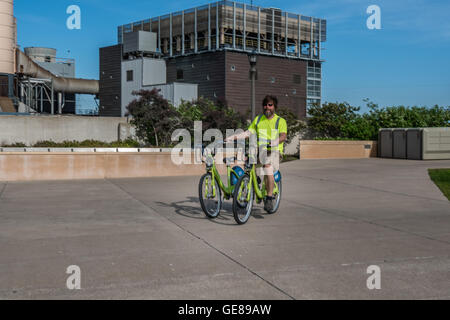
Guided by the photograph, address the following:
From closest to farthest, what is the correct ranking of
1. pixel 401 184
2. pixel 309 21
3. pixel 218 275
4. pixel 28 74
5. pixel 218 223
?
pixel 218 275 → pixel 218 223 → pixel 401 184 → pixel 28 74 → pixel 309 21

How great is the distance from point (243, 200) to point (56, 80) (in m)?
61.6

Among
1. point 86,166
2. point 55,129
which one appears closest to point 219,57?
point 55,129

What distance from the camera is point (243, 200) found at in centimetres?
834

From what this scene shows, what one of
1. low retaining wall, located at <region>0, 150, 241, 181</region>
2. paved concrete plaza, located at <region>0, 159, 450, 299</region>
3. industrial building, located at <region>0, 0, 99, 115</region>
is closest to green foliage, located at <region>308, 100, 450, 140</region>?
low retaining wall, located at <region>0, 150, 241, 181</region>

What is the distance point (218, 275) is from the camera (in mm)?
5258

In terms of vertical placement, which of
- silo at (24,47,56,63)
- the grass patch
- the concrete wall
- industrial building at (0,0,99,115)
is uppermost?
silo at (24,47,56,63)

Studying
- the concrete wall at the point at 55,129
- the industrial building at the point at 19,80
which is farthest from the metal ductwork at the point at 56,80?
the concrete wall at the point at 55,129

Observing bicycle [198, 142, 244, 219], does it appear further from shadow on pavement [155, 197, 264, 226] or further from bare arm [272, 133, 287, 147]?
bare arm [272, 133, 287, 147]

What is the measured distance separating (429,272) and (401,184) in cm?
992

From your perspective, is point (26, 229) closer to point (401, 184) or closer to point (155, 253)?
point (155, 253)

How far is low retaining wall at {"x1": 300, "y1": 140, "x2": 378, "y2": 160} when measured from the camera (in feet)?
93.9

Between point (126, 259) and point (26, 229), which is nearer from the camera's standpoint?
point (126, 259)

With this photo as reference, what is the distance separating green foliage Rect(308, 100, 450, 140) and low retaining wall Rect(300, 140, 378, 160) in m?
1.51
